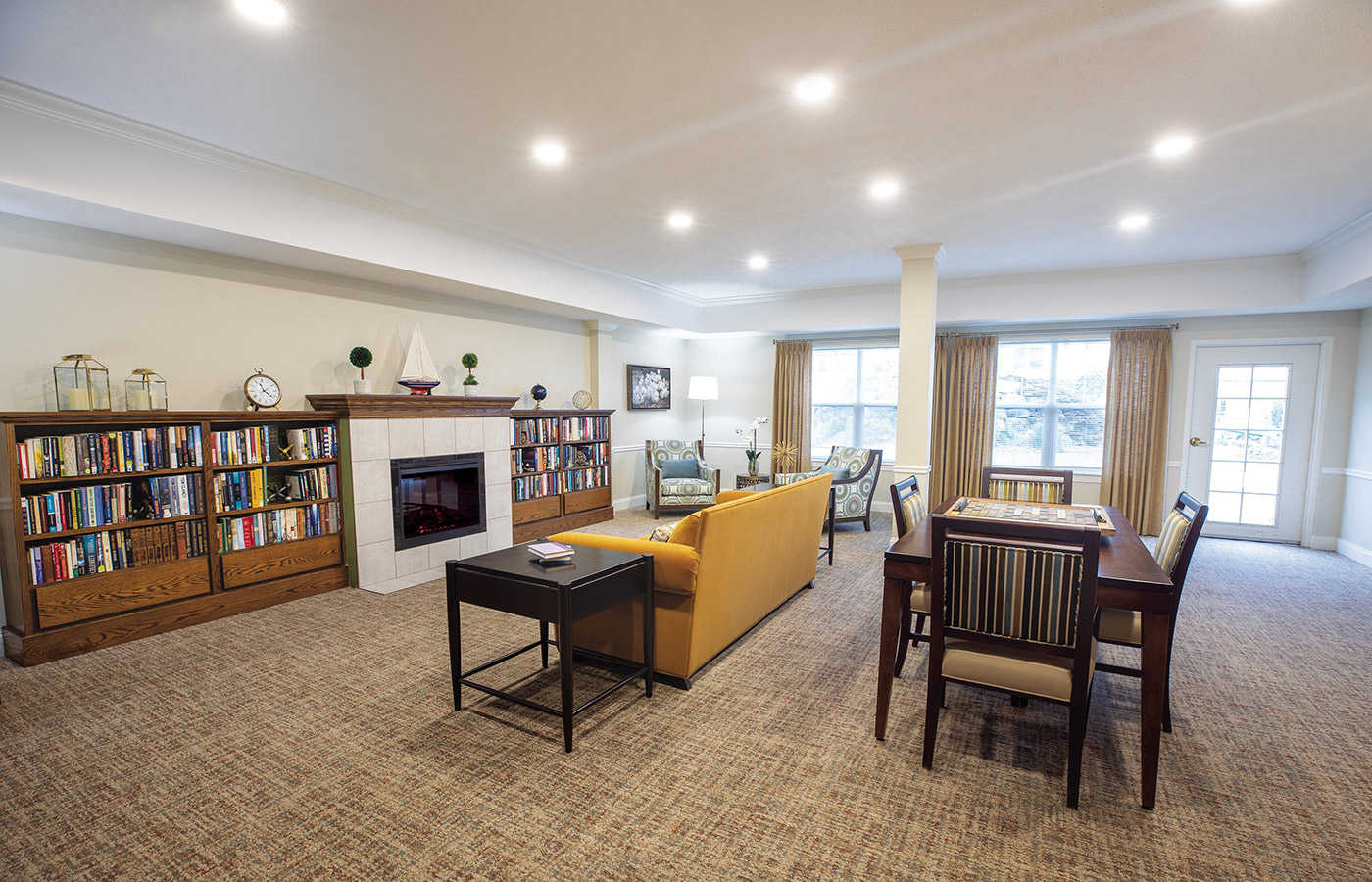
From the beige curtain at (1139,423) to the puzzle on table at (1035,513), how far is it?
3554 millimetres

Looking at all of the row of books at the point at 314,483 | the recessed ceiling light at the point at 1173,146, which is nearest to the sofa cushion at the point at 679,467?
the row of books at the point at 314,483

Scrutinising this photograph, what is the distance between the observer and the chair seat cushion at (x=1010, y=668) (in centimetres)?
202

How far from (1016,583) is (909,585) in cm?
56

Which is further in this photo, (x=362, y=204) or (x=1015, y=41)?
(x=362, y=204)

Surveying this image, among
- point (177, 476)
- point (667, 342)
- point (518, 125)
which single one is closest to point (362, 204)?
point (518, 125)

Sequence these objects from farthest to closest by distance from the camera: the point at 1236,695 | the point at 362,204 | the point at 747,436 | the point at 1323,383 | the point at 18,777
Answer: the point at 747,436 → the point at 1323,383 → the point at 362,204 → the point at 1236,695 → the point at 18,777

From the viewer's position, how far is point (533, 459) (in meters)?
6.03

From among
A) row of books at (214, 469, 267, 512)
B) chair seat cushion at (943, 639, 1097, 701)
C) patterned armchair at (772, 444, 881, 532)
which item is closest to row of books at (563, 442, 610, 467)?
patterned armchair at (772, 444, 881, 532)

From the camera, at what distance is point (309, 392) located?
4438mm

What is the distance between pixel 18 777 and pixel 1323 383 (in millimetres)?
9059

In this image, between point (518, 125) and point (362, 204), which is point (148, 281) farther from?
point (518, 125)

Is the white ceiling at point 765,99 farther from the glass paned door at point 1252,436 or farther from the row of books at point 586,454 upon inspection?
the row of books at point 586,454

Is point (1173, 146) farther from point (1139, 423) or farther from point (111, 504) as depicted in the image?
point (111, 504)

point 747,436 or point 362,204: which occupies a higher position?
point 362,204
